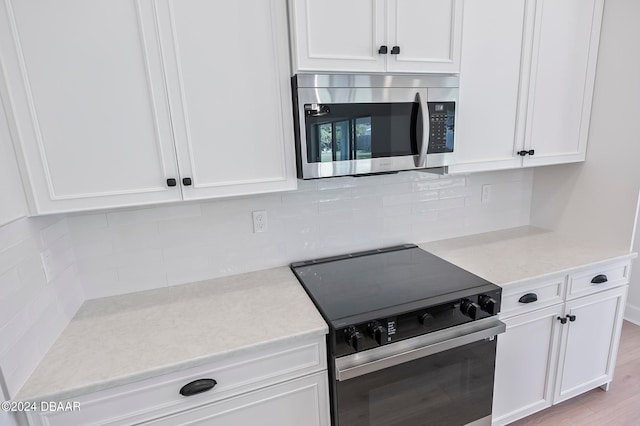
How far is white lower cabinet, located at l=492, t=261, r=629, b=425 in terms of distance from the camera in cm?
163

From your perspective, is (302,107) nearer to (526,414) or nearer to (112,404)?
(112,404)

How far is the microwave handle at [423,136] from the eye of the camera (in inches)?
58.3

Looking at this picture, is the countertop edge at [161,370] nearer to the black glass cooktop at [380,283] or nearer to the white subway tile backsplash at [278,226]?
the black glass cooktop at [380,283]

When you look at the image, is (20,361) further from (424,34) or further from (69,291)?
(424,34)

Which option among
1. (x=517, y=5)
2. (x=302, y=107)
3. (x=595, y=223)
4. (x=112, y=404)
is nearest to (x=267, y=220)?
(x=302, y=107)

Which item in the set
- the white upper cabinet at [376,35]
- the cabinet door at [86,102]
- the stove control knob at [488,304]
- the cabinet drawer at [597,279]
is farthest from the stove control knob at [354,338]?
the cabinet drawer at [597,279]

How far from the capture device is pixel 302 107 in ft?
4.39

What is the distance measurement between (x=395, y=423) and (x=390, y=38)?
1609 millimetres

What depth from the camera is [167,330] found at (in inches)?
50.3

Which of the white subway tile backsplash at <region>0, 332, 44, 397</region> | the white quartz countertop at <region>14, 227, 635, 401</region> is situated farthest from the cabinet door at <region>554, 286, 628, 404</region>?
the white subway tile backsplash at <region>0, 332, 44, 397</region>

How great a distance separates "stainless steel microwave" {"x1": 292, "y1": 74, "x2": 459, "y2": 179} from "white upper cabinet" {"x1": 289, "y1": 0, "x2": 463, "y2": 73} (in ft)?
0.18

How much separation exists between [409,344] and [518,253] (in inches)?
39.2

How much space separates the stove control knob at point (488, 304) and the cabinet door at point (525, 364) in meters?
0.21

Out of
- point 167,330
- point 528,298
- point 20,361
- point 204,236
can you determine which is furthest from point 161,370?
point 528,298
